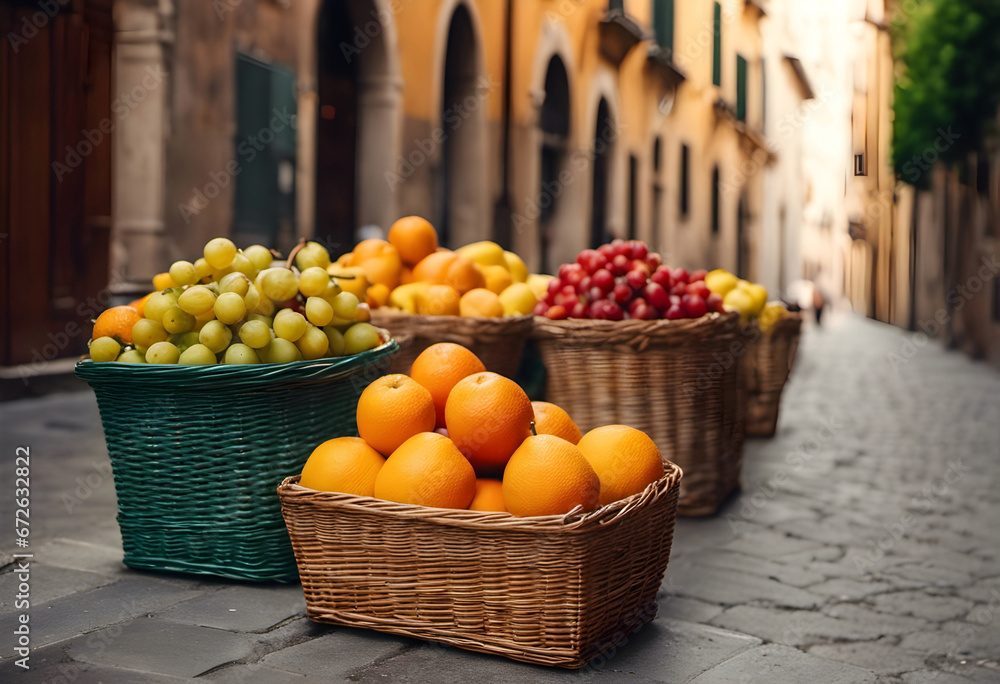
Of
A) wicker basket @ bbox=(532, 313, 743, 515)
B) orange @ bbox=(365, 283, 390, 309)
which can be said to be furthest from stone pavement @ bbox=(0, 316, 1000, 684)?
orange @ bbox=(365, 283, 390, 309)

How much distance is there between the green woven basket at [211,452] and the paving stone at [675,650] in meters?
0.95

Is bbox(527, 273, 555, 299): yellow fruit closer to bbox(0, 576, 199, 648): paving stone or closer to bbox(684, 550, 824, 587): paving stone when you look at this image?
bbox(684, 550, 824, 587): paving stone

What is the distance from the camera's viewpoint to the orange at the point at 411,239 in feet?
13.2

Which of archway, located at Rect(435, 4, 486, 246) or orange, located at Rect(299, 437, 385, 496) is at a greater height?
archway, located at Rect(435, 4, 486, 246)

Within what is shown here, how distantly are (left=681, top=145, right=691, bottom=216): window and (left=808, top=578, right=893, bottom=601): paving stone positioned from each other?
619 inches

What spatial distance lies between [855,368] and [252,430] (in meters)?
10.3

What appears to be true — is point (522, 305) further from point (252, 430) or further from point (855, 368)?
point (855, 368)

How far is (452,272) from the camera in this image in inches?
152

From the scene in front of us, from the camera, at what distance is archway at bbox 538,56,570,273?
523 inches

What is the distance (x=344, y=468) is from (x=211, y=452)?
43cm

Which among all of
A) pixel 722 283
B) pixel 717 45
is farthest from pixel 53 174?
pixel 717 45

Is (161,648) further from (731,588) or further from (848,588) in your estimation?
(848,588)

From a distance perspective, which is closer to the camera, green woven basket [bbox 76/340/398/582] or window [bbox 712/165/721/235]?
green woven basket [bbox 76/340/398/582]

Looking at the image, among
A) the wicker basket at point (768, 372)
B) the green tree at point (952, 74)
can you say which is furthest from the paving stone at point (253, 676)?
the green tree at point (952, 74)
